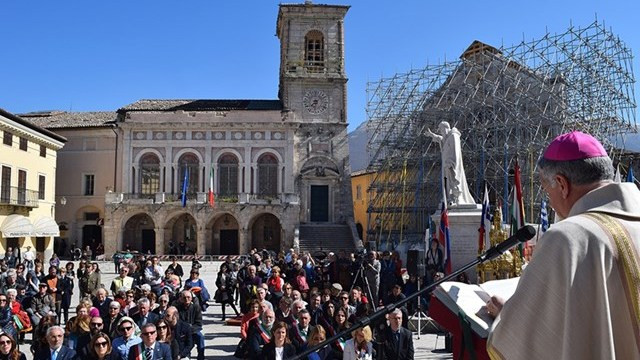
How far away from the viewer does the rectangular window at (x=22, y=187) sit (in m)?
34.1

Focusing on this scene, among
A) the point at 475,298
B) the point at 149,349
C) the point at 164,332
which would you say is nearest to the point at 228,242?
the point at 164,332

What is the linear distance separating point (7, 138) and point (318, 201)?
2013 centimetres

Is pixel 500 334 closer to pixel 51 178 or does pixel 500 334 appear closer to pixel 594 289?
pixel 594 289

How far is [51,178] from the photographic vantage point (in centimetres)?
3859

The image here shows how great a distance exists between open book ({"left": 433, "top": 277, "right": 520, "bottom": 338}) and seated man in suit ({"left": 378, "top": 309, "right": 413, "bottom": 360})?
4534 mm

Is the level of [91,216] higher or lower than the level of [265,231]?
higher

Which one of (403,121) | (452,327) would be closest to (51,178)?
(403,121)

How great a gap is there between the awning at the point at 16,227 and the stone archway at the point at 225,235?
12.7m

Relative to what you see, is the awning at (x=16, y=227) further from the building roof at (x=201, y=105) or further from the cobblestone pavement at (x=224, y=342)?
Result: the cobblestone pavement at (x=224, y=342)

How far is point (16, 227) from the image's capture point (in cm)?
3219

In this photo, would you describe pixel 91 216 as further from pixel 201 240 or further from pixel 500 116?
pixel 500 116

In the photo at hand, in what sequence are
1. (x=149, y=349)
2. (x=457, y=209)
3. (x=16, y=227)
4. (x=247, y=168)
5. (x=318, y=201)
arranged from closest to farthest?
(x=149, y=349), (x=457, y=209), (x=16, y=227), (x=247, y=168), (x=318, y=201)

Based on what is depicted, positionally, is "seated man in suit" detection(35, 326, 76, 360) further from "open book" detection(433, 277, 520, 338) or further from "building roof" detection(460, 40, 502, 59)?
"building roof" detection(460, 40, 502, 59)

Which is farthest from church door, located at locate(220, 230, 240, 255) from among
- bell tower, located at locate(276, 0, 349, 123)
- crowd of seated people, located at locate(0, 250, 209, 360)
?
crowd of seated people, located at locate(0, 250, 209, 360)
